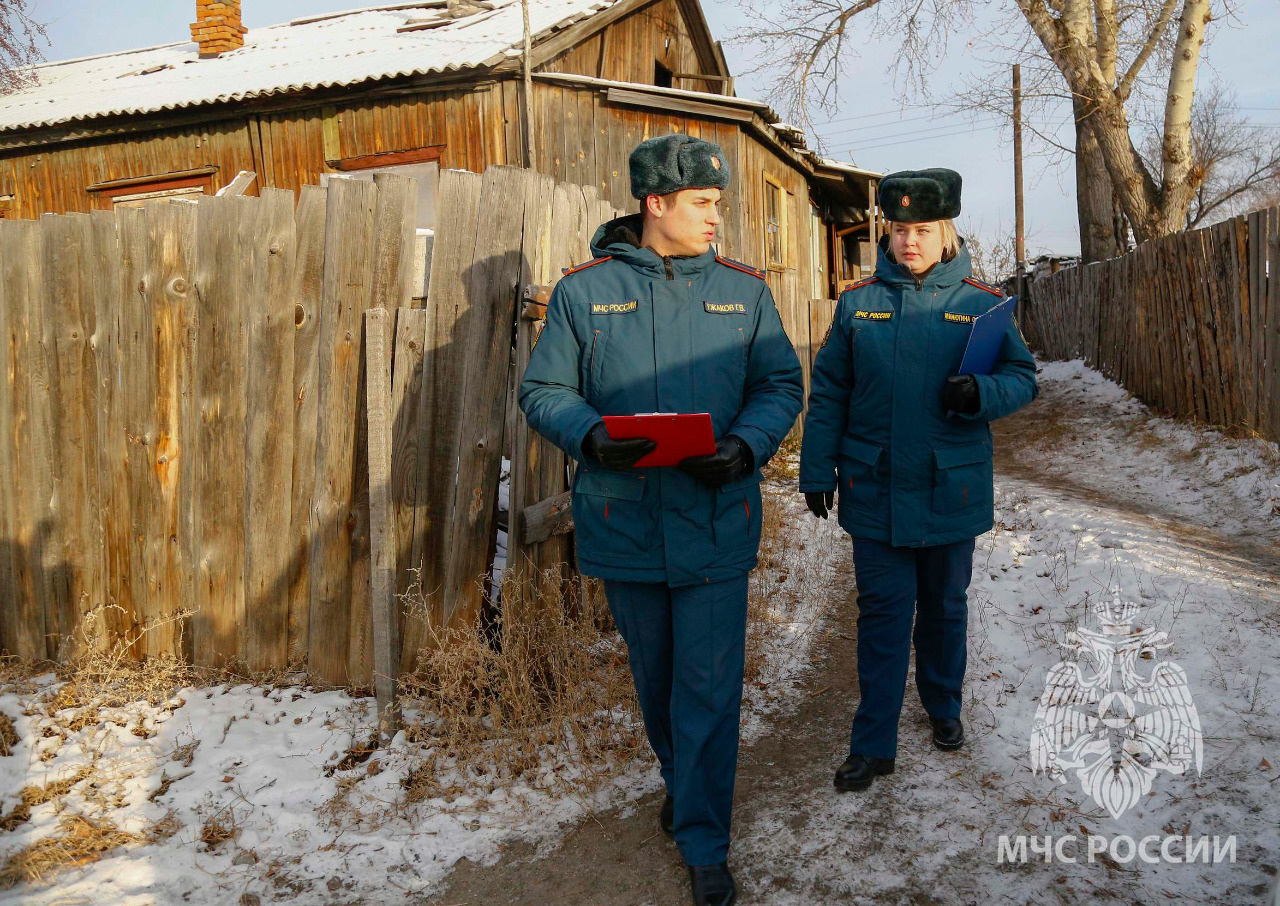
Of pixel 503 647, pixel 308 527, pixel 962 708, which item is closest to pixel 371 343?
pixel 308 527

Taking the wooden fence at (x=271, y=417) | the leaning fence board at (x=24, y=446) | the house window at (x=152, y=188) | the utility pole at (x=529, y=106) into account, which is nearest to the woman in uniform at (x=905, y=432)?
the wooden fence at (x=271, y=417)

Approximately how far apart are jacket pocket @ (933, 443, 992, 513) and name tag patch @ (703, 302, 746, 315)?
887 mm

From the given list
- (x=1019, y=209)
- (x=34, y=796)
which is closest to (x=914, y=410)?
(x=34, y=796)

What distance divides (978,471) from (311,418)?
8.67 ft

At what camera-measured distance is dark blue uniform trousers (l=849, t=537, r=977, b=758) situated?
3.06m

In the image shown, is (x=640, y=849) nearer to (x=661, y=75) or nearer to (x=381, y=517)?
(x=381, y=517)

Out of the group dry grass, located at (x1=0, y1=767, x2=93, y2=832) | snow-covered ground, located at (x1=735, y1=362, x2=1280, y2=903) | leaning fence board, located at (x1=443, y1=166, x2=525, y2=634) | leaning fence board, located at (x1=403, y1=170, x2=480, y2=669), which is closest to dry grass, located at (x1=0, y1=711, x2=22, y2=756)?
Answer: dry grass, located at (x1=0, y1=767, x2=93, y2=832)

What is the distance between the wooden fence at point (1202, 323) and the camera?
22.8 feet

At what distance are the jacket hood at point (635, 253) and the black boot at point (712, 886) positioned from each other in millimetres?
1726

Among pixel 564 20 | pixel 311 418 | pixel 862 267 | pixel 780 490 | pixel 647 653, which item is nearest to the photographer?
pixel 647 653

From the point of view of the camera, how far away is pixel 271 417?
373cm

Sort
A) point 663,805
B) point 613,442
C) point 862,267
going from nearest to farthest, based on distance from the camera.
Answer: point 613,442
point 663,805
point 862,267

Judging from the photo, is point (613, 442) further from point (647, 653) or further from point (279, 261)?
point (279, 261)

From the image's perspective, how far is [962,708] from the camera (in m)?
3.62
